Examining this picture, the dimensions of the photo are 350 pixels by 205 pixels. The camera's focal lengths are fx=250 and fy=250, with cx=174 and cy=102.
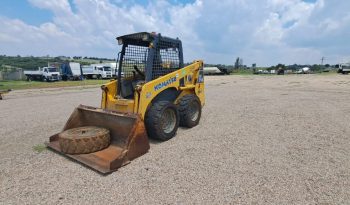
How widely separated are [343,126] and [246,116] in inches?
104

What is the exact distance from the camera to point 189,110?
6523mm

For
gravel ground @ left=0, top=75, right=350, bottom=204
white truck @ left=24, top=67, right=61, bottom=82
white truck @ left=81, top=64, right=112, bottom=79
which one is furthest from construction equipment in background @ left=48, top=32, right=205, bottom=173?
white truck @ left=81, top=64, right=112, bottom=79

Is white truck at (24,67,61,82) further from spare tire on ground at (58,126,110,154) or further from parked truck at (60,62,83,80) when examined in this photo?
spare tire on ground at (58,126,110,154)

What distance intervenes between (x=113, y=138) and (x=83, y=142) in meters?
0.69

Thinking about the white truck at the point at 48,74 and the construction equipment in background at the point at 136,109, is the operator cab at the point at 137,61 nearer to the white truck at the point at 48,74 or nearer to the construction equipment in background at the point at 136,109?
the construction equipment in background at the point at 136,109

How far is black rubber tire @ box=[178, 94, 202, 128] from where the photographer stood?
6.25 meters

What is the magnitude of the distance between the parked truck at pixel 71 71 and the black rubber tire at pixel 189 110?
112ft

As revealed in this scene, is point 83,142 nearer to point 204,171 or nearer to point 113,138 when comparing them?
point 113,138

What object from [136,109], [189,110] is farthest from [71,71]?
[136,109]

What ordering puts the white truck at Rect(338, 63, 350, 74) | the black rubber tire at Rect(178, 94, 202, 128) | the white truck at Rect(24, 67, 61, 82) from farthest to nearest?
the white truck at Rect(338, 63, 350, 74), the white truck at Rect(24, 67, 61, 82), the black rubber tire at Rect(178, 94, 202, 128)

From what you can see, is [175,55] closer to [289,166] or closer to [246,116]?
[246,116]

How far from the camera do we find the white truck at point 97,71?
39375mm

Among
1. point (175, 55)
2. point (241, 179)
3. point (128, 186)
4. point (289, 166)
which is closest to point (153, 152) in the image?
point (128, 186)

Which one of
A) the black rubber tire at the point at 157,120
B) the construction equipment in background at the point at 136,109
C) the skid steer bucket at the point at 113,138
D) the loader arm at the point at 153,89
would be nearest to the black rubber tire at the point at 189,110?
the construction equipment in background at the point at 136,109
